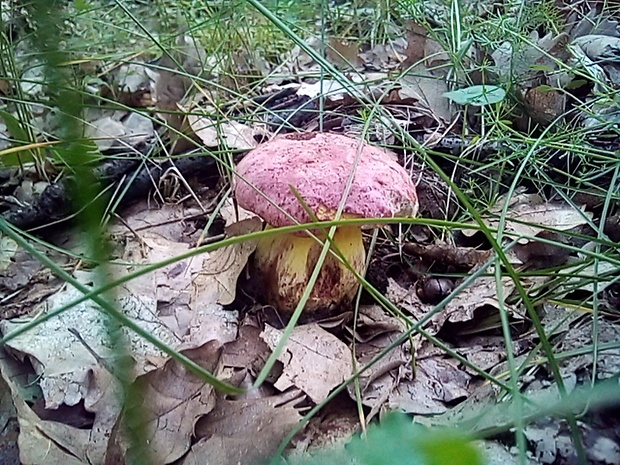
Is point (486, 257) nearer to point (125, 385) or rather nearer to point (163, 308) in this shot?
point (163, 308)

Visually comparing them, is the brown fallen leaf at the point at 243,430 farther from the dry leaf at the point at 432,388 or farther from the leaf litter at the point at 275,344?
the dry leaf at the point at 432,388

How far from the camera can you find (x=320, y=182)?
131cm

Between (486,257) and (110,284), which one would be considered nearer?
(110,284)

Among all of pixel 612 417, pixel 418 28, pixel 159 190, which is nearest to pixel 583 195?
pixel 612 417

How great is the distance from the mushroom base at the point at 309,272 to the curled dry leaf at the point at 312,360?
4.4 inches

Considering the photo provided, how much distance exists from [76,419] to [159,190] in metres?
0.99

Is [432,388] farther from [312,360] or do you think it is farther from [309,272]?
[309,272]

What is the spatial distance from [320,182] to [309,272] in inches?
11.0

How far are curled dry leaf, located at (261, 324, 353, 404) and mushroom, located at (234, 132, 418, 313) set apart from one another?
14 cm

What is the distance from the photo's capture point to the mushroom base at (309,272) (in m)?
1.49

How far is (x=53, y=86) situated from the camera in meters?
0.41

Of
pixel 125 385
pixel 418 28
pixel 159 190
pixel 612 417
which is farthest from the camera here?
pixel 418 28

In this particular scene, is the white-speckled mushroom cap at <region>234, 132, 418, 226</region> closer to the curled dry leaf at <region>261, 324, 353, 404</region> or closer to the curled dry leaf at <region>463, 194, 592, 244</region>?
the curled dry leaf at <region>261, 324, 353, 404</region>

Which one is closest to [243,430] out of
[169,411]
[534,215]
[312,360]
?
[169,411]
